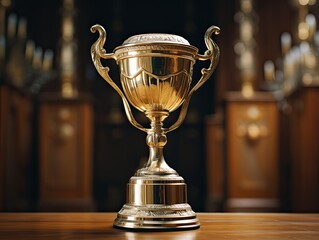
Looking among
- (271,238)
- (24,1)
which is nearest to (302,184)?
Answer: (271,238)

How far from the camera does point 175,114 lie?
25.1ft

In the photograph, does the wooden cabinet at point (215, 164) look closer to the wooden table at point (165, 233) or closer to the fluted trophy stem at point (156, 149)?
the wooden table at point (165, 233)

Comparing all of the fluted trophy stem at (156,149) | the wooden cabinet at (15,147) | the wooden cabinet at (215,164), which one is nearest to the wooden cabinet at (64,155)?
the wooden cabinet at (15,147)

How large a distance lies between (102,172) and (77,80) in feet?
4.50

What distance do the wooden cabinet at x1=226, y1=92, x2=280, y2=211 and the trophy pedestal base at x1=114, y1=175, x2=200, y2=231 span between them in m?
3.76

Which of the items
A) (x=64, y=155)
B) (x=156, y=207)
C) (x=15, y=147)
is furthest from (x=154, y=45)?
(x=64, y=155)

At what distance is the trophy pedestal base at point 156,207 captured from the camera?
127 centimetres

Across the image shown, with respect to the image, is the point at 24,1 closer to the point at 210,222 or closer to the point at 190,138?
the point at 190,138

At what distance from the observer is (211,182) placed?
6594 mm

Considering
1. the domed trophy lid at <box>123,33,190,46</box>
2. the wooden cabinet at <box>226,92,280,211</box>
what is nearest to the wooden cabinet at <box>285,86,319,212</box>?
the wooden cabinet at <box>226,92,280,211</box>

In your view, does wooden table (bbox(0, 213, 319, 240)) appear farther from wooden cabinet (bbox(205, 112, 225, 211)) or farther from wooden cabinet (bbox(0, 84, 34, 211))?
wooden cabinet (bbox(205, 112, 225, 211))

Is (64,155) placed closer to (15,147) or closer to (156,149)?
(15,147)

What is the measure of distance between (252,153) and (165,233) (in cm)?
397

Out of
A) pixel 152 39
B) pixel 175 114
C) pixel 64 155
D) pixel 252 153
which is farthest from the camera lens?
pixel 175 114
